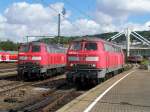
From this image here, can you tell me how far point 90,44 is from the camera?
23.9 meters

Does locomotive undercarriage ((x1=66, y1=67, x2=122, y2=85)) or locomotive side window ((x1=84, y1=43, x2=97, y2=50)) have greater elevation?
locomotive side window ((x1=84, y1=43, x2=97, y2=50))

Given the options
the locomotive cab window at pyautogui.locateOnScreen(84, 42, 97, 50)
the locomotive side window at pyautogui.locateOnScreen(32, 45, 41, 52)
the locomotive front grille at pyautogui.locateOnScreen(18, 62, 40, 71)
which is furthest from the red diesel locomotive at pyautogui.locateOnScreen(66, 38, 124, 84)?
the locomotive side window at pyautogui.locateOnScreen(32, 45, 41, 52)

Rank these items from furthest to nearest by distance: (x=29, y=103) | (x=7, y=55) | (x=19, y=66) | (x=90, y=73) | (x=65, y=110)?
(x=7, y=55)
(x=19, y=66)
(x=90, y=73)
(x=29, y=103)
(x=65, y=110)

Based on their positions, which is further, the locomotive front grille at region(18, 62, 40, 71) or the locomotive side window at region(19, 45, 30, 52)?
the locomotive side window at region(19, 45, 30, 52)

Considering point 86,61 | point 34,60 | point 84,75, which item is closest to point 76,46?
point 86,61

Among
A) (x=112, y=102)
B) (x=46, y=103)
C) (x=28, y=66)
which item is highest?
(x=28, y=66)

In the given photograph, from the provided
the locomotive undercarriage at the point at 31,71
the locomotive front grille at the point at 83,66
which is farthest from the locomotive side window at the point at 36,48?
the locomotive front grille at the point at 83,66

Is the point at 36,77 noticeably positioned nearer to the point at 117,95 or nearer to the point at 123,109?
the point at 117,95

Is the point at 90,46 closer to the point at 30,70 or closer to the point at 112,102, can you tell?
the point at 30,70

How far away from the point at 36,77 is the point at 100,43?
8661 mm

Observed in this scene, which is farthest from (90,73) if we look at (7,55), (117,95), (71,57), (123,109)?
(7,55)

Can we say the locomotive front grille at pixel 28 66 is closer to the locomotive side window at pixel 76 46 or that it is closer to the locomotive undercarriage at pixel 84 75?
the locomotive side window at pixel 76 46

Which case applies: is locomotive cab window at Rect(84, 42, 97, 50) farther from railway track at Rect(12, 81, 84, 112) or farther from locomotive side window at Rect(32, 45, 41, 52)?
locomotive side window at Rect(32, 45, 41, 52)

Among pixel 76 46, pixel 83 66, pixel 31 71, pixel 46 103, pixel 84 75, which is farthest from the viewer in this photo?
pixel 31 71
